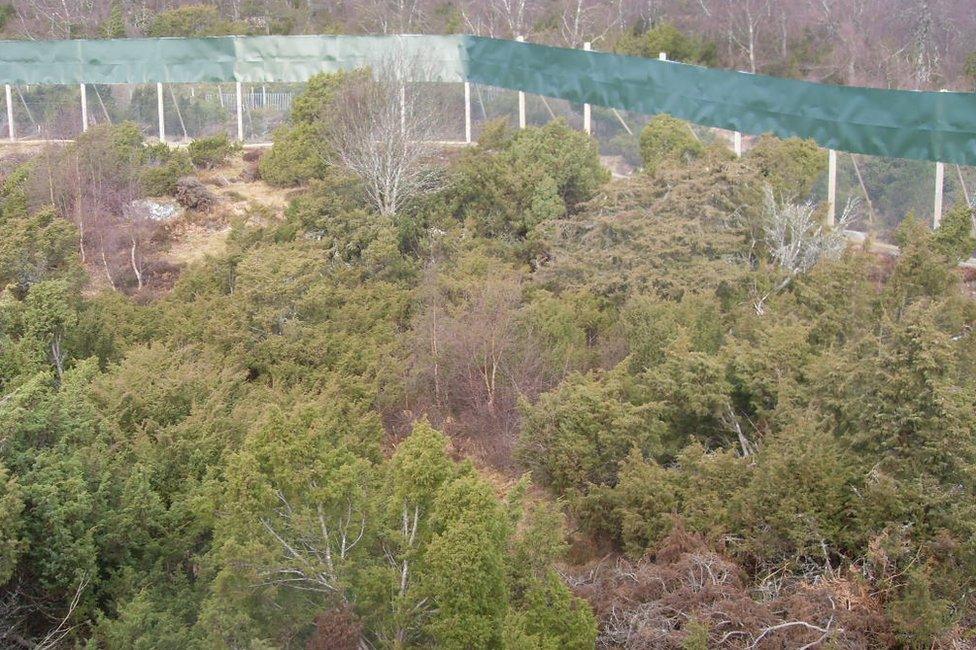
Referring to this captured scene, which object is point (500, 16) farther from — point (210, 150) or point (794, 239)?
point (794, 239)

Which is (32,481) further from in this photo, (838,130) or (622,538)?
(838,130)

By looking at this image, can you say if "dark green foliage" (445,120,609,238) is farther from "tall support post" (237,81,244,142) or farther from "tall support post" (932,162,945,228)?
"tall support post" (237,81,244,142)

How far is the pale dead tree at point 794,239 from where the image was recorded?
1739 cm

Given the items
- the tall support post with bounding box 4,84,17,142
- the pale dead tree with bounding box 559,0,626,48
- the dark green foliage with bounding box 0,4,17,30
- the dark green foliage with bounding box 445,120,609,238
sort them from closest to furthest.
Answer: the dark green foliage with bounding box 445,120,609,238 < the tall support post with bounding box 4,84,17,142 < the pale dead tree with bounding box 559,0,626,48 < the dark green foliage with bounding box 0,4,17,30

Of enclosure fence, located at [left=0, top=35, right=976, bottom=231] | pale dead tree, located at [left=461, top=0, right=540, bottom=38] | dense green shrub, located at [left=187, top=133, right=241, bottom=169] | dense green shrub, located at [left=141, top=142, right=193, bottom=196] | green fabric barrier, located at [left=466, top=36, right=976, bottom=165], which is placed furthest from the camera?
pale dead tree, located at [left=461, top=0, right=540, bottom=38]

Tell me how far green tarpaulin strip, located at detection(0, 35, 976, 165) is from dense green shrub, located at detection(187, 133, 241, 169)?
8.75ft

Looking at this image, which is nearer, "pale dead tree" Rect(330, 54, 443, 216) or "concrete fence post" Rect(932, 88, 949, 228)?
"concrete fence post" Rect(932, 88, 949, 228)

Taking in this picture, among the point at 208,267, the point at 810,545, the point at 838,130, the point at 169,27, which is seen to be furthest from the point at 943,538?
the point at 169,27

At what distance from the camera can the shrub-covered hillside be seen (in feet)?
30.9

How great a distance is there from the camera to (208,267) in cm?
1838

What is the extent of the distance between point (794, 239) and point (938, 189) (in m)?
2.59

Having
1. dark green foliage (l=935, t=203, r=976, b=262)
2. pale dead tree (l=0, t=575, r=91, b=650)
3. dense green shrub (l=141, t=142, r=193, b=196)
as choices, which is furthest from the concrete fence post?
dense green shrub (l=141, t=142, r=193, b=196)

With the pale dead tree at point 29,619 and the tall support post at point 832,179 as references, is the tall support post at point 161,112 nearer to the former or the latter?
the tall support post at point 832,179

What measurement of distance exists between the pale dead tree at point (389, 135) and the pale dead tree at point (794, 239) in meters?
6.82
